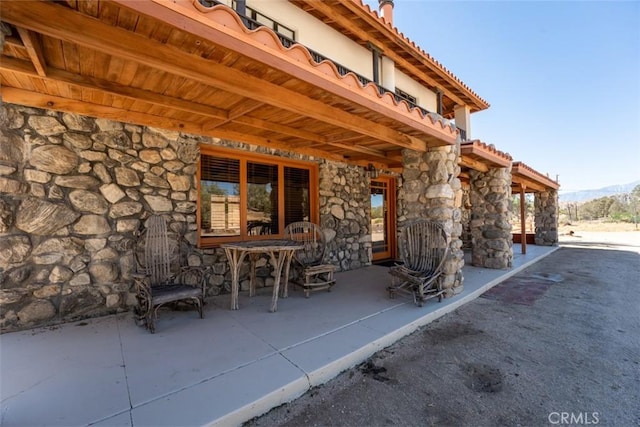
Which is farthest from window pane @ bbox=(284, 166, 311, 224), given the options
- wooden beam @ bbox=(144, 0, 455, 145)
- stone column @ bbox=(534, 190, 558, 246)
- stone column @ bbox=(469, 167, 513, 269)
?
stone column @ bbox=(534, 190, 558, 246)

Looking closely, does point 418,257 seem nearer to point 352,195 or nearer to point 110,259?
point 352,195

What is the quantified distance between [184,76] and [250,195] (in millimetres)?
2417

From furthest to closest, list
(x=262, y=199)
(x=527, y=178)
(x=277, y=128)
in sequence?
(x=527, y=178), (x=262, y=199), (x=277, y=128)

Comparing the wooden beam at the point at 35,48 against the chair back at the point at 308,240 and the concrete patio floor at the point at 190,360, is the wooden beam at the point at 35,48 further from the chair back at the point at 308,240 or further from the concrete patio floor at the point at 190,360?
the chair back at the point at 308,240

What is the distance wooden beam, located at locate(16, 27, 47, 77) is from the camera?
1.63 metres

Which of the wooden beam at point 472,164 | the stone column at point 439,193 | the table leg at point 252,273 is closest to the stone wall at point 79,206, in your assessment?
the table leg at point 252,273

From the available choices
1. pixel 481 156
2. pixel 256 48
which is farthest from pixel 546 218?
pixel 256 48

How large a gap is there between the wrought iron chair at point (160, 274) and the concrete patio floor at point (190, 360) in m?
0.21

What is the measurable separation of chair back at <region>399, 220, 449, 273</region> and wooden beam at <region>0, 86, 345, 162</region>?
255 centimetres

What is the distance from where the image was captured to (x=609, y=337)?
284cm

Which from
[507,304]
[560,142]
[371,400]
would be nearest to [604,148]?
[560,142]

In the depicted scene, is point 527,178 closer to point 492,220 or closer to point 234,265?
point 492,220

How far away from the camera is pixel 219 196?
404 centimetres

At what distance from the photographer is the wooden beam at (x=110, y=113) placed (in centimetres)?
256
